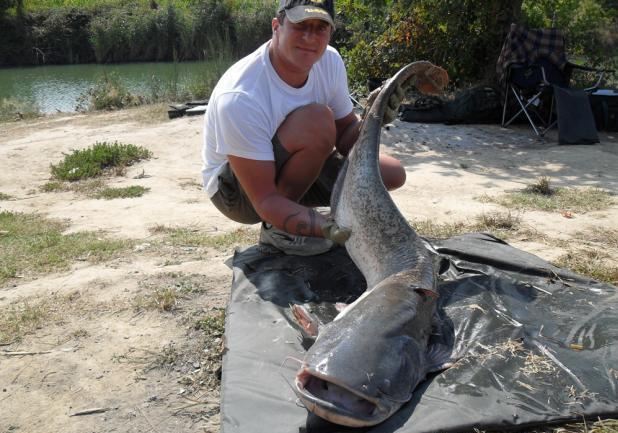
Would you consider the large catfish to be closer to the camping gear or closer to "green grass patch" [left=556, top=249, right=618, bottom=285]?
"green grass patch" [left=556, top=249, right=618, bottom=285]

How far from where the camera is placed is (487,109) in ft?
29.6

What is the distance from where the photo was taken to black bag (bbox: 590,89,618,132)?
840 centimetres

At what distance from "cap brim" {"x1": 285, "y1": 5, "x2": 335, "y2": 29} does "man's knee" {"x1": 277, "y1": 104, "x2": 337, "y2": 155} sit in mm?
523

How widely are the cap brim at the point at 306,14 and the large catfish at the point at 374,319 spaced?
650 millimetres

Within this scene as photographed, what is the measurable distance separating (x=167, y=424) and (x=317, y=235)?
4.20ft

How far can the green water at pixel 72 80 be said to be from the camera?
14.2m

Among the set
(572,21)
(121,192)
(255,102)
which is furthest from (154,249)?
(572,21)

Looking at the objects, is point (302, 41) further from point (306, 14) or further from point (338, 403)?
point (338, 403)

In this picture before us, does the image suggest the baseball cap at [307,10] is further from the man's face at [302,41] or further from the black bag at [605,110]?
the black bag at [605,110]

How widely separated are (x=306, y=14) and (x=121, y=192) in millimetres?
3448

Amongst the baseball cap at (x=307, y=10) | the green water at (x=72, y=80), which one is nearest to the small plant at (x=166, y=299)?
the baseball cap at (x=307, y=10)

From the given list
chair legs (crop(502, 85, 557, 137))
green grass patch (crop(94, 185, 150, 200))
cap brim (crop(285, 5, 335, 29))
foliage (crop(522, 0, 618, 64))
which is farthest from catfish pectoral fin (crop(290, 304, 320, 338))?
foliage (crop(522, 0, 618, 64))

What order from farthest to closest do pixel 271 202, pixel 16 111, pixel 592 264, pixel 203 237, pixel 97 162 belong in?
pixel 16 111, pixel 97 162, pixel 203 237, pixel 592 264, pixel 271 202

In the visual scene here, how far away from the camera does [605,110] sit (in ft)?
27.5
